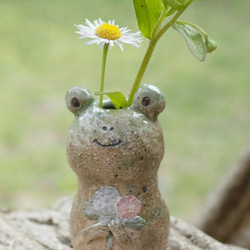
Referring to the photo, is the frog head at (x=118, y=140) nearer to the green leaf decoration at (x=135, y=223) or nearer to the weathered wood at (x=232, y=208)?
the green leaf decoration at (x=135, y=223)

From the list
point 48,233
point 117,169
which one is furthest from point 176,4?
point 48,233

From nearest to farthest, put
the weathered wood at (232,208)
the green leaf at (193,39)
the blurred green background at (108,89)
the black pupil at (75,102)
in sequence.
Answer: the green leaf at (193,39) < the black pupil at (75,102) < the weathered wood at (232,208) < the blurred green background at (108,89)

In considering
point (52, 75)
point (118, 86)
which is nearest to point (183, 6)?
point (118, 86)

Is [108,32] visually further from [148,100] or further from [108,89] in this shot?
[108,89]

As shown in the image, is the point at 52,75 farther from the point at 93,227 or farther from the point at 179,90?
the point at 93,227

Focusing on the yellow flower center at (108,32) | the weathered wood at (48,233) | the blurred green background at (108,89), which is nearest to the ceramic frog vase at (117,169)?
the yellow flower center at (108,32)

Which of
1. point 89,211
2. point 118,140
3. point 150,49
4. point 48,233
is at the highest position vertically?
point 150,49
